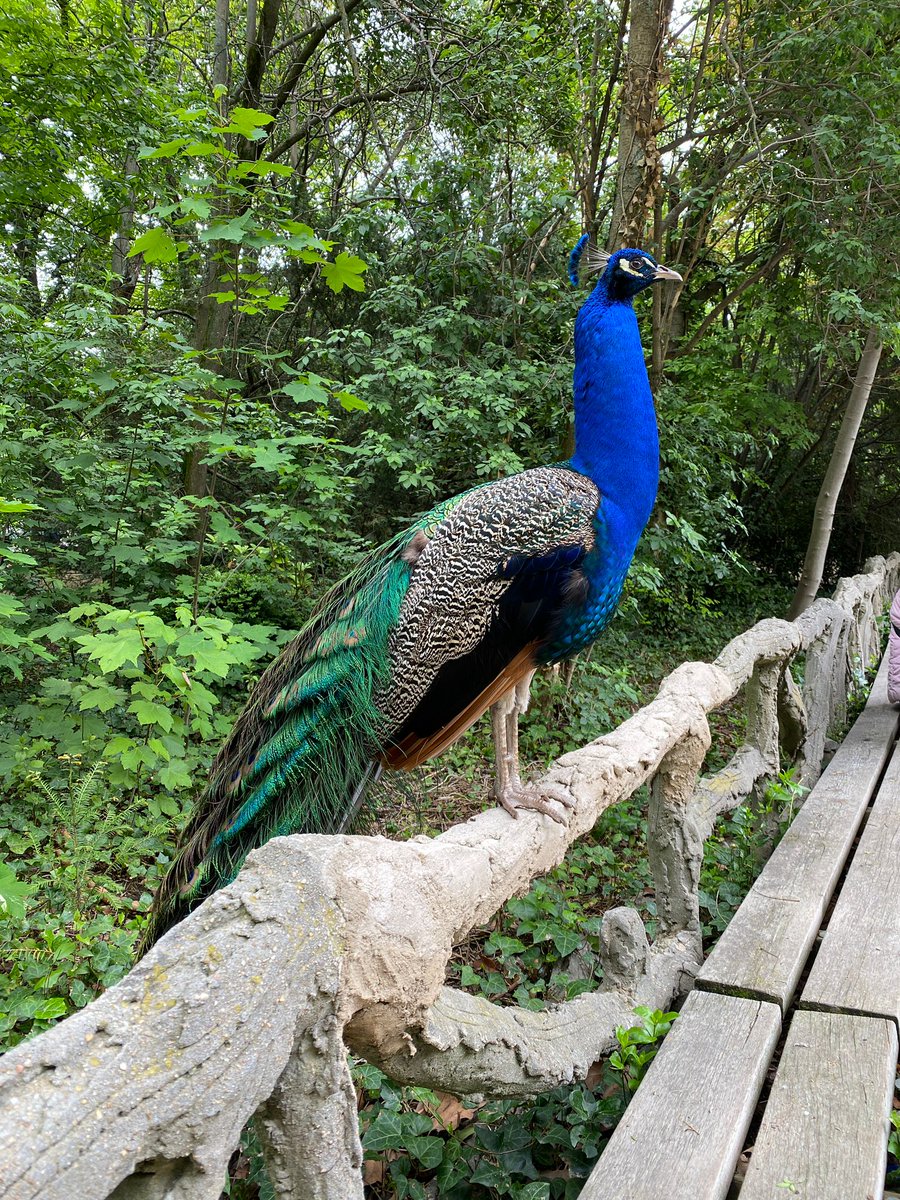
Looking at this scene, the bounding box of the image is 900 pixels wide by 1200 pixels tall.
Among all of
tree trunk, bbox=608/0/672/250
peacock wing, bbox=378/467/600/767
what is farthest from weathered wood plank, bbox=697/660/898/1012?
tree trunk, bbox=608/0/672/250

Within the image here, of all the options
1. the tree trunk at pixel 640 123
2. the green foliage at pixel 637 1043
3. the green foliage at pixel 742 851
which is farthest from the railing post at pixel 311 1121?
the tree trunk at pixel 640 123

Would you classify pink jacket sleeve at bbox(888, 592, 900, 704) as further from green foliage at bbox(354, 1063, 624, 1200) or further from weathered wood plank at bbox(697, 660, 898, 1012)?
green foliage at bbox(354, 1063, 624, 1200)

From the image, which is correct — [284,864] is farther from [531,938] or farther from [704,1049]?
[531,938]

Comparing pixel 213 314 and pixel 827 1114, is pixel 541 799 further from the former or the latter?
pixel 213 314

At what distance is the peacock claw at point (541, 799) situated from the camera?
6.45 ft

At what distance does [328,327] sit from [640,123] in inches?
158

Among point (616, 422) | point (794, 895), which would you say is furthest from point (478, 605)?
point (794, 895)

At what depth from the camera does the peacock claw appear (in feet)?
6.45

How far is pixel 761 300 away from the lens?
742 cm

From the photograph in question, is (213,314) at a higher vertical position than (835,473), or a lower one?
higher

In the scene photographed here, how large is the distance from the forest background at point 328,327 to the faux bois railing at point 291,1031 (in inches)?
27.4

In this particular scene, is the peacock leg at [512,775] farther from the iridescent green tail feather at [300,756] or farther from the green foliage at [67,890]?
the green foliage at [67,890]

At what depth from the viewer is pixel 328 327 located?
7828 millimetres

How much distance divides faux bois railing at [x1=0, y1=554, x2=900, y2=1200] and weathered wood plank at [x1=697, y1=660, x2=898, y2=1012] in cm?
29
